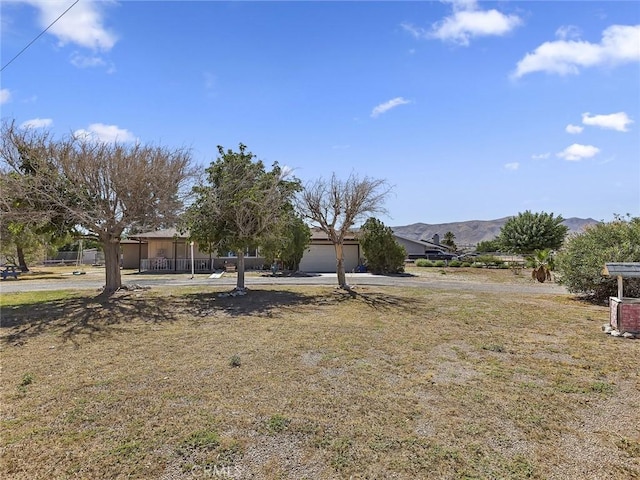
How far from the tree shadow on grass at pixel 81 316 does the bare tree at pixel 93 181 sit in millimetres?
2473

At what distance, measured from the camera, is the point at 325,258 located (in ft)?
96.8

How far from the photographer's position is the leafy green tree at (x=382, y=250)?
991 inches

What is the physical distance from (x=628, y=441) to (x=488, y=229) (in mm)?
145385

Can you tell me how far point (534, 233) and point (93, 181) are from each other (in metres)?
40.1

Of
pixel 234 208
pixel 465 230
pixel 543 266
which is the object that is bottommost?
pixel 543 266

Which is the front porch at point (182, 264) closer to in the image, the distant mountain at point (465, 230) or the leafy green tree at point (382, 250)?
the leafy green tree at point (382, 250)

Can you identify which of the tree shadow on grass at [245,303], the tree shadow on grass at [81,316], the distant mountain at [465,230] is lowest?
the tree shadow on grass at [245,303]

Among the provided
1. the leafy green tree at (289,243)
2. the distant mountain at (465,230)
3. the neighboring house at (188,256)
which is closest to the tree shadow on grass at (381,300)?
the leafy green tree at (289,243)

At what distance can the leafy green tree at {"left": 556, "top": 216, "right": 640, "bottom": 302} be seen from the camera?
38.2 ft

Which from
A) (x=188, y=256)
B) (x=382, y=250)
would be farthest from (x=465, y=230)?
(x=188, y=256)

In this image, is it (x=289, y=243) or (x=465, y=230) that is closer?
(x=289, y=243)

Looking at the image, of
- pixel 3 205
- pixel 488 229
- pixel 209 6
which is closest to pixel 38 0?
pixel 209 6

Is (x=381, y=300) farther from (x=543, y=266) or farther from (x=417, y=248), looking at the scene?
(x=417, y=248)

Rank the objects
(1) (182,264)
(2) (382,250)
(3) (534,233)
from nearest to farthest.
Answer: (2) (382,250) → (1) (182,264) → (3) (534,233)
